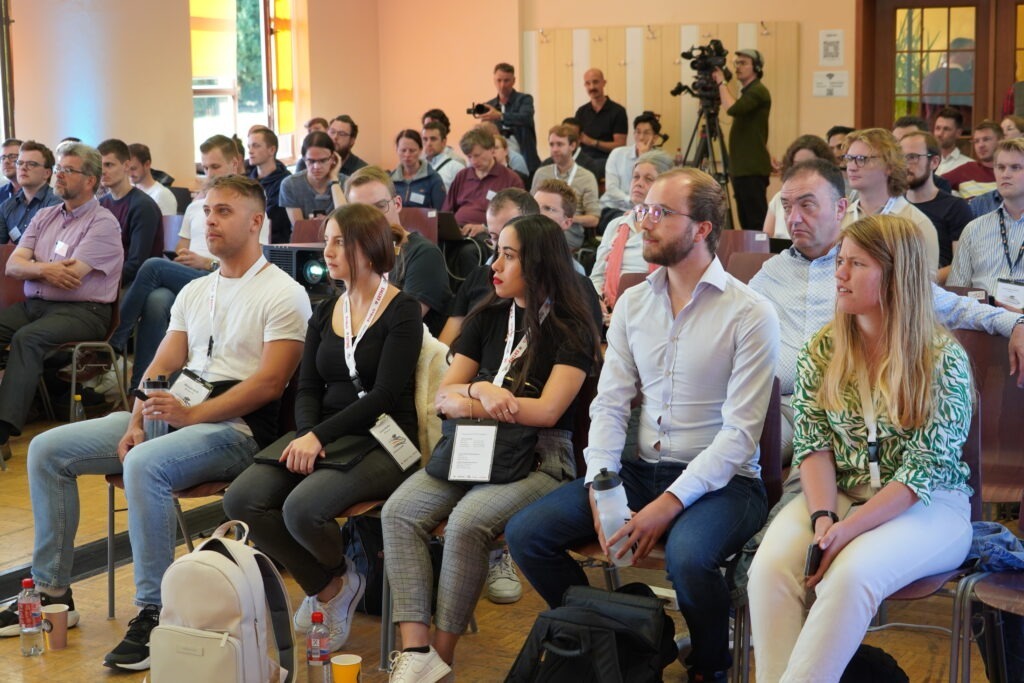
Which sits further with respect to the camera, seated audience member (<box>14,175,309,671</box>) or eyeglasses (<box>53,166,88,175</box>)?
eyeglasses (<box>53,166,88,175</box>)

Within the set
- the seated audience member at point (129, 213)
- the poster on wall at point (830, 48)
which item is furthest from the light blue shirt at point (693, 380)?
the poster on wall at point (830, 48)

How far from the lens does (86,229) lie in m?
5.45

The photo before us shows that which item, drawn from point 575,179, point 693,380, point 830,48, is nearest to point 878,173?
point 693,380

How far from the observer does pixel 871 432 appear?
2471mm

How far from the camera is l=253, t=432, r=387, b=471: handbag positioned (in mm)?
3062

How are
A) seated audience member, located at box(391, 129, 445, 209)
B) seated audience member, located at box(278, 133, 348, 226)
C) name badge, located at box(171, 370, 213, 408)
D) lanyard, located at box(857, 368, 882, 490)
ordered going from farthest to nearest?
seated audience member, located at box(391, 129, 445, 209)
seated audience member, located at box(278, 133, 348, 226)
name badge, located at box(171, 370, 213, 408)
lanyard, located at box(857, 368, 882, 490)

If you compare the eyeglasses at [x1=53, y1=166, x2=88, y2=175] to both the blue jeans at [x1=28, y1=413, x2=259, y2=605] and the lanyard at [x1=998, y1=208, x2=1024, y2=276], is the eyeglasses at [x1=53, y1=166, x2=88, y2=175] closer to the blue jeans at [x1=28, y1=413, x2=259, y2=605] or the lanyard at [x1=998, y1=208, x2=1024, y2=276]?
the blue jeans at [x1=28, y1=413, x2=259, y2=605]

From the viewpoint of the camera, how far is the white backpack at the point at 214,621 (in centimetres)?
254

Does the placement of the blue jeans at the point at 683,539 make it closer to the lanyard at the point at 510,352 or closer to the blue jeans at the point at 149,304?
the lanyard at the point at 510,352

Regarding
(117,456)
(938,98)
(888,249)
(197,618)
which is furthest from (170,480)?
(938,98)

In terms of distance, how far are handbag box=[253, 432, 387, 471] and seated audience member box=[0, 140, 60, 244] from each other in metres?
3.78

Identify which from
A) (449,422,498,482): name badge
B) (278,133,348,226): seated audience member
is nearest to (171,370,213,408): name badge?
(449,422,498,482): name badge

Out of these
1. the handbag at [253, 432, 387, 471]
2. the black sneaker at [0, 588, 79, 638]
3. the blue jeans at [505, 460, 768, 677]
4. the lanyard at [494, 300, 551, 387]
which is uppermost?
the lanyard at [494, 300, 551, 387]

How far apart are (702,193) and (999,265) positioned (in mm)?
1703
